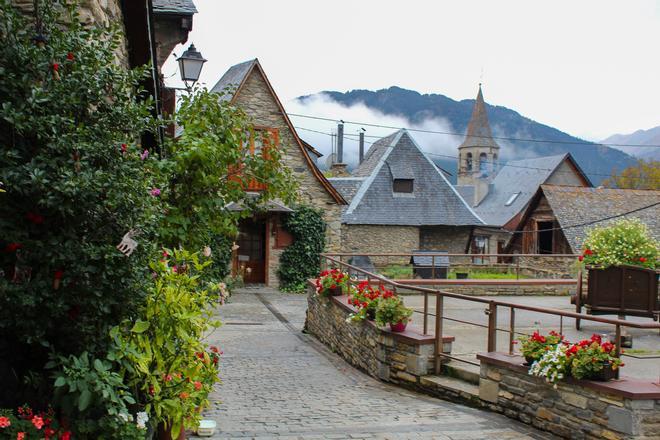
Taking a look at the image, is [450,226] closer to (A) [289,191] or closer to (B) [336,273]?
(B) [336,273]

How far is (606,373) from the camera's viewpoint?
6.14m

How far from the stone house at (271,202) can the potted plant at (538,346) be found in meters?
15.8

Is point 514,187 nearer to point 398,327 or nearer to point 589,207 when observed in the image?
point 589,207

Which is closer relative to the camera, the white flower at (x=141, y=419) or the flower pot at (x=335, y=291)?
the white flower at (x=141, y=419)

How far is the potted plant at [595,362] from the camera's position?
6.13m

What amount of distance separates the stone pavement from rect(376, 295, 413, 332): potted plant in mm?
814

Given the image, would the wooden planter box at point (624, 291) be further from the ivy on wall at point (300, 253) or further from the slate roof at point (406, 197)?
the slate roof at point (406, 197)

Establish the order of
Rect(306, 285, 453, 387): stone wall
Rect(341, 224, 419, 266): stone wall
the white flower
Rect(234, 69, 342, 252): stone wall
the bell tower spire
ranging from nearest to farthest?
the white flower → Rect(306, 285, 453, 387): stone wall → Rect(234, 69, 342, 252): stone wall → Rect(341, 224, 419, 266): stone wall → the bell tower spire

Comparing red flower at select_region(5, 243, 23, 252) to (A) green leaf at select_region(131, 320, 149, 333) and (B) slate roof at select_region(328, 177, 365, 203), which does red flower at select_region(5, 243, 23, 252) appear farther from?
(B) slate roof at select_region(328, 177, 365, 203)

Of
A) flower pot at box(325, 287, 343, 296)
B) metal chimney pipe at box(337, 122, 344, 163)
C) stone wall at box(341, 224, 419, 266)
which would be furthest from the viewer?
metal chimney pipe at box(337, 122, 344, 163)

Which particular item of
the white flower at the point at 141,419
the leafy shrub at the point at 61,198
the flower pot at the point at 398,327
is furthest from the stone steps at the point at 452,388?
the leafy shrub at the point at 61,198

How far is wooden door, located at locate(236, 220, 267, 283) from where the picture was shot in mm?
22953

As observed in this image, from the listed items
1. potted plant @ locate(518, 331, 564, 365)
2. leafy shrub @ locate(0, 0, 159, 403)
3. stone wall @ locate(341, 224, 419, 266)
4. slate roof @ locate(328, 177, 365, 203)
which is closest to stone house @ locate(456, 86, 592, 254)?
stone wall @ locate(341, 224, 419, 266)

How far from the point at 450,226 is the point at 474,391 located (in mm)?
21373
